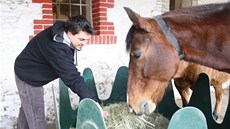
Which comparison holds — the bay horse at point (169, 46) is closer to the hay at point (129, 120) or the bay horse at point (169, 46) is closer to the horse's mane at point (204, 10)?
the horse's mane at point (204, 10)

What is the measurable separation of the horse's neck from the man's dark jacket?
0.79m

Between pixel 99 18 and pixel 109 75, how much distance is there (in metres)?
0.91

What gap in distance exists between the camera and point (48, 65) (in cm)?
231

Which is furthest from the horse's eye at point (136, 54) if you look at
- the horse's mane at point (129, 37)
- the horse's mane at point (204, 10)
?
the horse's mane at point (204, 10)

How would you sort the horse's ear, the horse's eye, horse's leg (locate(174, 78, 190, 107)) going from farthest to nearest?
horse's leg (locate(174, 78, 190, 107))
the horse's eye
the horse's ear

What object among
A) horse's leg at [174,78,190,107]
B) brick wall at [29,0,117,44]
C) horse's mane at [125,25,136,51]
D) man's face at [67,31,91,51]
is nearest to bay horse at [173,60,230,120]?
horse's leg at [174,78,190,107]

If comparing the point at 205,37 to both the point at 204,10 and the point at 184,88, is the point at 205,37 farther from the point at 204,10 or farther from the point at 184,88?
the point at 184,88

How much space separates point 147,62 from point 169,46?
18 cm

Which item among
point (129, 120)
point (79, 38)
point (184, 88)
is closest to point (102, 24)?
point (184, 88)

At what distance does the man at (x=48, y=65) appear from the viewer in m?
2.08

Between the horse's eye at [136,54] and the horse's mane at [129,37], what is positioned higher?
the horse's mane at [129,37]

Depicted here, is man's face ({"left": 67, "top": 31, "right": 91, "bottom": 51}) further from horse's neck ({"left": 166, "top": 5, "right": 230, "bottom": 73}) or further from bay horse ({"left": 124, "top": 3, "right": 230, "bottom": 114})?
horse's neck ({"left": 166, "top": 5, "right": 230, "bottom": 73})

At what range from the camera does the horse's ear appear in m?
1.69

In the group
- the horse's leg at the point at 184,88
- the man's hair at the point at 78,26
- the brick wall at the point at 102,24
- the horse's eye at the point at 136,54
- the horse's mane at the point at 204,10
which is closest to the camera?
the horse's eye at the point at 136,54
